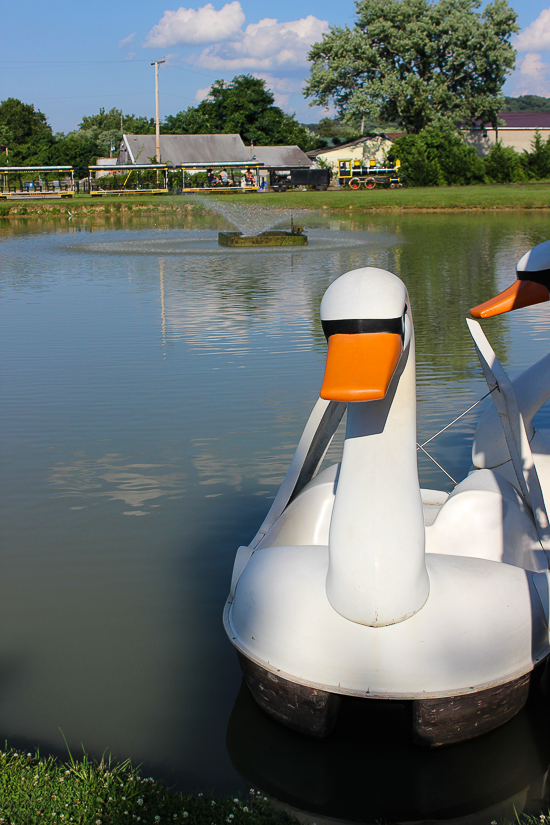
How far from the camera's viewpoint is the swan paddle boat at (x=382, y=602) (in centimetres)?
285

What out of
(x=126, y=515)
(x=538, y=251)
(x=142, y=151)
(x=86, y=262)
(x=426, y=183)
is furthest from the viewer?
(x=142, y=151)

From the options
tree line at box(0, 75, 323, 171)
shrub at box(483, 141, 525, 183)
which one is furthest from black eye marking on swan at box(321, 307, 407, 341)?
tree line at box(0, 75, 323, 171)

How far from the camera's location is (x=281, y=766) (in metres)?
3.28

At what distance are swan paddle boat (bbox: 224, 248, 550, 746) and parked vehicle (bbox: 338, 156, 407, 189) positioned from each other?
50543 millimetres

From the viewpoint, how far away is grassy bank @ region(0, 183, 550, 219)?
3812 centimetres

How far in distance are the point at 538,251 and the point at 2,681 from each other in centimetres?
386

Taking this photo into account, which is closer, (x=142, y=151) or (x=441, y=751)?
(x=441, y=751)

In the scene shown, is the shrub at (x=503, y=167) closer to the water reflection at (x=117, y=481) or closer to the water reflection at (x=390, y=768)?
the water reflection at (x=117, y=481)

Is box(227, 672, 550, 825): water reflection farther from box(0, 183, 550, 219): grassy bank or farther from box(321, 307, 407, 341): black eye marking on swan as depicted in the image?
box(0, 183, 550, 219): grassy bank

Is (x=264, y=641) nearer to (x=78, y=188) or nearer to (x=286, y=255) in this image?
(x=286, y=255)

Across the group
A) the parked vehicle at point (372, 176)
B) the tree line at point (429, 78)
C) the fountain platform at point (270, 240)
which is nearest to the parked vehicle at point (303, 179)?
the parked vehicle at point (372, 176)

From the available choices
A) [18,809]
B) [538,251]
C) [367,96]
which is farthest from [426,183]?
[18,809]

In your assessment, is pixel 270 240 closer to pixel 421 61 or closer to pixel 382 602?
pixel 382 602

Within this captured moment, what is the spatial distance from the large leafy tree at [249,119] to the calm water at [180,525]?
66409mm
